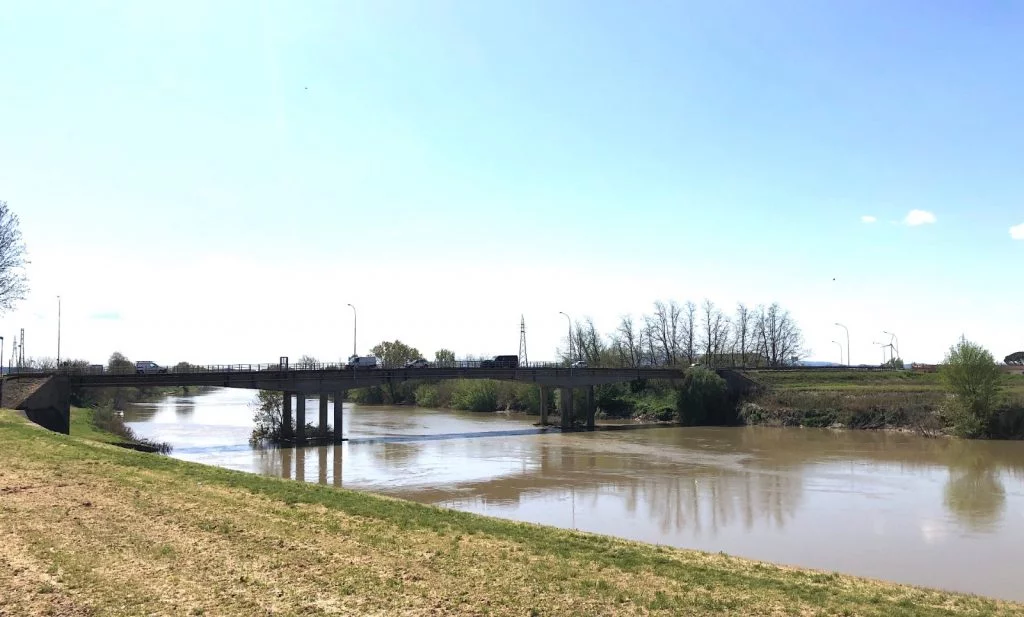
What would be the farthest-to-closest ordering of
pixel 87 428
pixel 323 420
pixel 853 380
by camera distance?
pixel 853 380 → pixel 323 420 → pixel 87 428

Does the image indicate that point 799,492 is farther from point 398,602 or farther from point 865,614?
point 398,602

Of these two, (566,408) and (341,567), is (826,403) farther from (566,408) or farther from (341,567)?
(341,567)

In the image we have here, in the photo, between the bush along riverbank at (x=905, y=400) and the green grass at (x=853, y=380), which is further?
the green grass at (x=853, y=380)

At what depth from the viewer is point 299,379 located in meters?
61.0

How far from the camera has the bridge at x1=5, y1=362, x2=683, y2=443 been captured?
50.4m

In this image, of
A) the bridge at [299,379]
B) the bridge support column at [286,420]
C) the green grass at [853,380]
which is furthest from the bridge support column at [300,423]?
the green grass at [853,380]

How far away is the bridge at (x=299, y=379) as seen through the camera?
5044 cm

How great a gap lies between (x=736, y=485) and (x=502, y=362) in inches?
1859

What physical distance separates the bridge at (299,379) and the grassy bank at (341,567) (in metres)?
37.9

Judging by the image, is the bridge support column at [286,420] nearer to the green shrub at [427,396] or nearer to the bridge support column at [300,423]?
the bridge support column at [300,423]

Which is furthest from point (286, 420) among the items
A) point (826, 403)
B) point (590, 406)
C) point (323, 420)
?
point (826, 403)

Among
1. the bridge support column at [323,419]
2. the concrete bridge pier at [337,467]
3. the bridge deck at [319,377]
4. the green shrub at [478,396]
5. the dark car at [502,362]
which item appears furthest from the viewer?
the green shrub at [478,396]

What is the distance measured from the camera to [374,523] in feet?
51.2

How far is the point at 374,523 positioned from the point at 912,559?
16.0m
